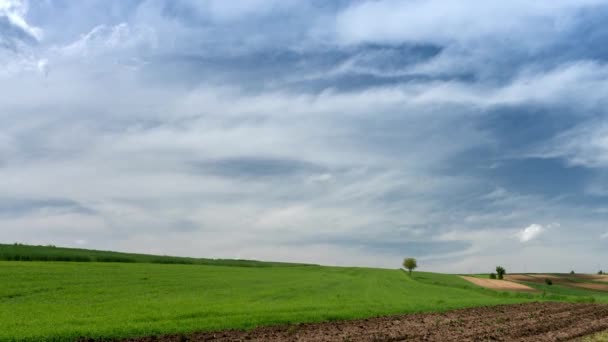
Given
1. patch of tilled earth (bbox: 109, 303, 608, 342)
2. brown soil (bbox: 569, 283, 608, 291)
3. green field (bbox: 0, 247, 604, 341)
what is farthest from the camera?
brown soil (bbox: 569, 283, 608, 291)

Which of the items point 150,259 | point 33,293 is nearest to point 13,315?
point 33,293

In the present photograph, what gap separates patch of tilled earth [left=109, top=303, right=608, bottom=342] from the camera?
2334 centimetres

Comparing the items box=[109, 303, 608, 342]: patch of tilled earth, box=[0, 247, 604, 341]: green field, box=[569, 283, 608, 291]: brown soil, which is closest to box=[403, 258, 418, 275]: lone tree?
box=[569, 283, 608, 291]: brown soil

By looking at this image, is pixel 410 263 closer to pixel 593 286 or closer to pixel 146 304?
pixel 593 286

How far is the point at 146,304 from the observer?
34375mm

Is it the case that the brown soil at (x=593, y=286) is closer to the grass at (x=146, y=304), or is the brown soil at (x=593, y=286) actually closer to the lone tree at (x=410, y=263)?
the lone tree at (x=410, y=263)

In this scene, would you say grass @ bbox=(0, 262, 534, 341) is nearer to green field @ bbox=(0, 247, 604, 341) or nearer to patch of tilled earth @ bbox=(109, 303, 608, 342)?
green field @ bbox=(0, 247, 604, 341)

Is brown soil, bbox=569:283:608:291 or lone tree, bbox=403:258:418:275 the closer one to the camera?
brown soil, bbox=569:283:608:291

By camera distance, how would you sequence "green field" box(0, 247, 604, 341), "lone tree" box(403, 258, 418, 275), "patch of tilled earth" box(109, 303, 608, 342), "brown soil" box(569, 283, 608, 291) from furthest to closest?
"lone tree" box(403, 258, 418, 275)
"brown soil" box(569, 283, 608, 291)
"green field" box(0, 247, 604, 341)
"patch of tilled earth" box(109, 303, 608, 342)

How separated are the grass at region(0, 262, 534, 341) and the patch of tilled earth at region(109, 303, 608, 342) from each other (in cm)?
210

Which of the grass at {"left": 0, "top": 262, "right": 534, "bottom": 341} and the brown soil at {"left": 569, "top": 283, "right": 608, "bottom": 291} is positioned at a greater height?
the brown soil at {"left": 569, "top": 283, "right": 608, "bottom": 291}

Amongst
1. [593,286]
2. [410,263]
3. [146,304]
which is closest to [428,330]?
[146,304]

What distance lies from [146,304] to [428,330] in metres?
19.3

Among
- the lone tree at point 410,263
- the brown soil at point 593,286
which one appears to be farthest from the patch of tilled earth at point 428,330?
the lone tree at point 410,263
